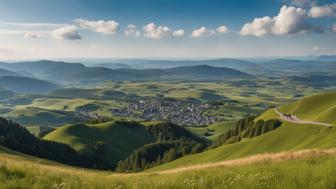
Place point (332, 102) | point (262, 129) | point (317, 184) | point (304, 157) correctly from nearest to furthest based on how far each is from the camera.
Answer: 1. point (317, 184)
2. point (304, 157)
3. point (262, 129)
4. point (332, 102)

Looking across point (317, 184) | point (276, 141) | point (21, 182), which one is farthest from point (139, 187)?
point (276, 141)

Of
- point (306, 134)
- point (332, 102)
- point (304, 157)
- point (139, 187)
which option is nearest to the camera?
point (139, 187)

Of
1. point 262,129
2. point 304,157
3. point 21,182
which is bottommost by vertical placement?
point 262,129

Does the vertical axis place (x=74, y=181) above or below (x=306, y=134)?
above

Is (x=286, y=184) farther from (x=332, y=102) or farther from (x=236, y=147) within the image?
(x=332, y=102)

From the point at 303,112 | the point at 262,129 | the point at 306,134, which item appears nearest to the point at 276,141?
the point at 306,134

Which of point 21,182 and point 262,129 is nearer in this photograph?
point 21,182

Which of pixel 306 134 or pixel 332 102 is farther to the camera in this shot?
pixel 332 102

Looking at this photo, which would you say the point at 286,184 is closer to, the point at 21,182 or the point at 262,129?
the point at 21,182

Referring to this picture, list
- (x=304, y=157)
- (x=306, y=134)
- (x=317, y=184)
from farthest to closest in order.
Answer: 1. (x=306, y=134)
2. (x=304, y=157)
3. (x=317, y=184)
